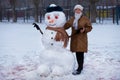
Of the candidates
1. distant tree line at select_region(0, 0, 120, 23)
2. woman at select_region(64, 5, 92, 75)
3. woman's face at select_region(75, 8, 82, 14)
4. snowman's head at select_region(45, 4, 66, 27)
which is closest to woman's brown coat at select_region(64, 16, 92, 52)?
woman at select_region(64, 5, 92, 75)

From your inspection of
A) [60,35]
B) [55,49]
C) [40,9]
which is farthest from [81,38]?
[40,9]

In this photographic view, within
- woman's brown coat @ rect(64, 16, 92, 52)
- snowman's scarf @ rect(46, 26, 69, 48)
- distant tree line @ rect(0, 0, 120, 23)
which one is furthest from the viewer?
distant tree line @ rect(0, 0, 120, 23)

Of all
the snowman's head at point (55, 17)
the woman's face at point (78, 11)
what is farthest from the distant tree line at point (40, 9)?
the snowman's head at point (55, 17)

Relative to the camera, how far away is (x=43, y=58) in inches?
268

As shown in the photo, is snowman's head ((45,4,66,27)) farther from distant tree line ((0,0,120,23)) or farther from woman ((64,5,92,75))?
distant tree line ((0,0,120,23))

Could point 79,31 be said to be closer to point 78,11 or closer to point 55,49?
point 78,11

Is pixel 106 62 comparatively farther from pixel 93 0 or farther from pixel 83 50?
pixel 93 0

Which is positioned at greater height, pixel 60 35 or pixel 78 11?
pixel 78 11

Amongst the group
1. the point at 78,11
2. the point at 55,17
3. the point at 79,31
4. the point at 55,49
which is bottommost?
the point at 55,49

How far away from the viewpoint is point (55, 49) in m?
6.76

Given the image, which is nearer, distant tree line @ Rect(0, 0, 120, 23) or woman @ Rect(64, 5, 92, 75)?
woman @ Rect(64, 5, 92, 75)

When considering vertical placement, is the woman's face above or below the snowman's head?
above

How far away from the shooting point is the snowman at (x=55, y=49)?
6.63m

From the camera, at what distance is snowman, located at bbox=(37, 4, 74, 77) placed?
261 inches
